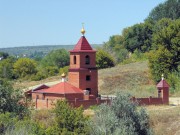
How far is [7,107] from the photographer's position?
34.9 m

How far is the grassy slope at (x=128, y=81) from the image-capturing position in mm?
57559

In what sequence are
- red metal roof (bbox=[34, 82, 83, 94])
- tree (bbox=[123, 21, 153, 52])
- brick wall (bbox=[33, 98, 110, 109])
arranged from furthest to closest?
tree (bbox=[123, 21, 153, 52])
red metal roof (bbox=[34, 82, 83, 94])
brick wall (bbox=[33, 98, 110, 109])

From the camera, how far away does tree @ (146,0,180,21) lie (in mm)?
107000

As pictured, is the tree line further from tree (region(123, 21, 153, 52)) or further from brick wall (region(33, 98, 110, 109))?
brick wall (region(33, 98, 110, 109))

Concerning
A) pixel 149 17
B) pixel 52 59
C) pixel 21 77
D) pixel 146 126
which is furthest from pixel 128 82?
pixel 52 59

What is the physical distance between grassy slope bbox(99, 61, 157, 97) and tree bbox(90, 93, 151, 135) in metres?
19.1

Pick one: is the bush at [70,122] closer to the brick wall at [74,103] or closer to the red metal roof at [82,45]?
the brick wall at [74,103]

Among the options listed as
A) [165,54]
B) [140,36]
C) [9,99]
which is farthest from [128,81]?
[140,36]

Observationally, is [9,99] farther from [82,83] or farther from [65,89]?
[82,83]

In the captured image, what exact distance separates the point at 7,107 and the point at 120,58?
238 ft

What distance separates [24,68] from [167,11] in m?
32.1

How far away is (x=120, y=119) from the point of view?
3359 cm

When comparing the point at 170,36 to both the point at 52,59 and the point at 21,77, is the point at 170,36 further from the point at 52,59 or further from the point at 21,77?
the point at 52,59

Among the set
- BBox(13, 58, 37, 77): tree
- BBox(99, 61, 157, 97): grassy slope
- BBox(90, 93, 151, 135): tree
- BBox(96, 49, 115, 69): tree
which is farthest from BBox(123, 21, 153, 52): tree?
BBox(90, 93, 151, 135): tree
